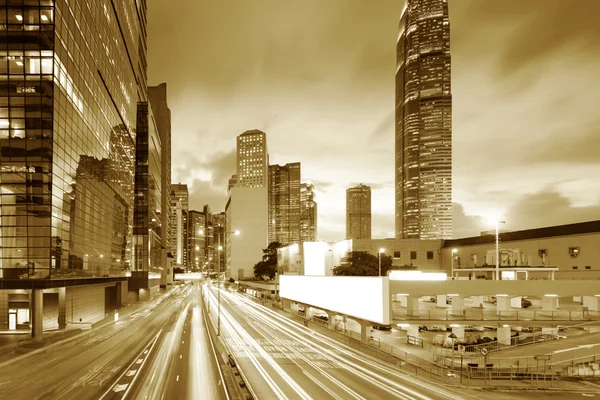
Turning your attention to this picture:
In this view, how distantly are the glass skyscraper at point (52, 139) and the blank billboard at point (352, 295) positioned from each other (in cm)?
2988

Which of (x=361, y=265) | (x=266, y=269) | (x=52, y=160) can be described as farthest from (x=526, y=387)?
(x=266, y=269)

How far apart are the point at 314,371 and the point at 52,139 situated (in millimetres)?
37118

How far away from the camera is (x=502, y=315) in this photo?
40.2 metres

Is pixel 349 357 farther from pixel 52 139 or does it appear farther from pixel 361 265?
pixel 361 265

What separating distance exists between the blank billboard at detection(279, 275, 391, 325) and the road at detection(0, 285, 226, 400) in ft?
45.7

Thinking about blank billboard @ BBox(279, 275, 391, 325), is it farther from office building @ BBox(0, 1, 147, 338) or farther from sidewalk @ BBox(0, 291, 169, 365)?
office building @ BBox(0, 1, 147, 338)

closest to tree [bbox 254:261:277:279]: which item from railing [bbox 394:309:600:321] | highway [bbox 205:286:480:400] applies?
highway [bbox 205:286:480:400]

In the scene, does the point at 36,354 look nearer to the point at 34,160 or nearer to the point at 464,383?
the point at 34,160

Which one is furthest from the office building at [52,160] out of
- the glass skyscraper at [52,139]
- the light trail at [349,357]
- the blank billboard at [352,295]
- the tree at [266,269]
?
the tree at [266,269]

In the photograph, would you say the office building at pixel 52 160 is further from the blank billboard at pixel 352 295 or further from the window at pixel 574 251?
the window at pixel 574 251

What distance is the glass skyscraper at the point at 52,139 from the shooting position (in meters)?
47.4

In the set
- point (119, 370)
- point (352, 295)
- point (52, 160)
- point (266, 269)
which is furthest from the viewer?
point (266, 269)

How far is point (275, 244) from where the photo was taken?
604ft

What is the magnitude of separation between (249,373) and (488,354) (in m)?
19.5
